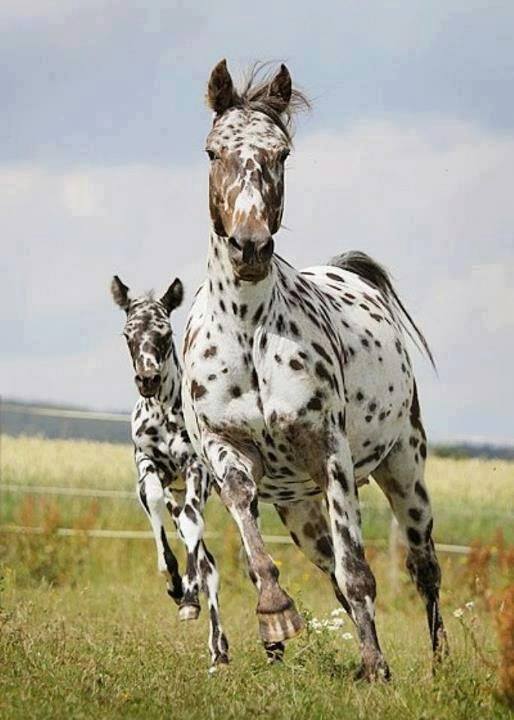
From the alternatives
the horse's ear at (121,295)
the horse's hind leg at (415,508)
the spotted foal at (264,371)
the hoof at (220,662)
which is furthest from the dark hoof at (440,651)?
the horse's ear at (121,295)

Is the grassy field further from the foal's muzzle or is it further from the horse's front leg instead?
the foal's muzzle

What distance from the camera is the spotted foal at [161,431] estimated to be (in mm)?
10727

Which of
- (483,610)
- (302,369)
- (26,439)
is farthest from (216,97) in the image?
(26,439)

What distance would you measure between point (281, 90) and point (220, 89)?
0.41 m

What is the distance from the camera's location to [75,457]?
872 inches

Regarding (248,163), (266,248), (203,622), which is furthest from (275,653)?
(203,622)

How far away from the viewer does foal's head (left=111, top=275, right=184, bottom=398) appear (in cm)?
1077

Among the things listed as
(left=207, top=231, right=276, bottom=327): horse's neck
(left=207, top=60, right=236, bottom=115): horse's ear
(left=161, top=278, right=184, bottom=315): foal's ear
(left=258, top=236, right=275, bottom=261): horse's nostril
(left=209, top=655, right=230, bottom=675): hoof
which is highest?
(left=207, top=60, right=236, bottom=115): horse's ear

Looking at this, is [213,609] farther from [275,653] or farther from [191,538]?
[275,653]

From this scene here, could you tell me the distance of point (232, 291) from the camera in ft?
25.3

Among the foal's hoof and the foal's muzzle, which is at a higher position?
the foal's muzzle

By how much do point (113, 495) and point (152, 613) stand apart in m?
6.61

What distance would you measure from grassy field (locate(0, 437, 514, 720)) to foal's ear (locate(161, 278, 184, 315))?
94.3 inches

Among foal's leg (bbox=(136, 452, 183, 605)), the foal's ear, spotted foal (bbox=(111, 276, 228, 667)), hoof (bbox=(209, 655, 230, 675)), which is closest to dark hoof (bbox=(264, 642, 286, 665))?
hoof (bbox=(209, 655, 230, 675))
